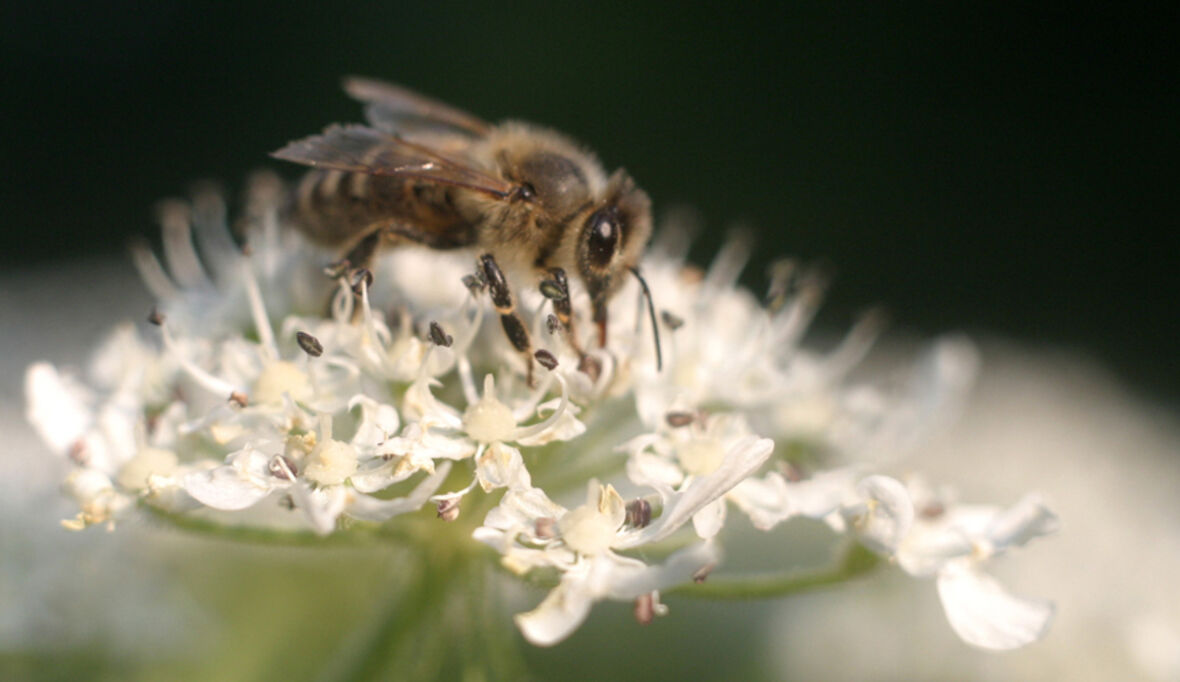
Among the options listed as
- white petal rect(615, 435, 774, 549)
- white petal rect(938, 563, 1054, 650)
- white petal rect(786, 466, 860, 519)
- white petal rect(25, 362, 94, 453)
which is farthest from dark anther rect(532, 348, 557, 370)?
white petal rect(25, 362, 94, 453)

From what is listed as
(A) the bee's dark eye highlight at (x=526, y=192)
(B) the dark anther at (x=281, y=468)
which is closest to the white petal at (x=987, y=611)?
(A) the bee's dark eye highlight at (x=526, y=192)

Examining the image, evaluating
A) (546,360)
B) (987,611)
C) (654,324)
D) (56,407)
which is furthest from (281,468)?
(987,611)

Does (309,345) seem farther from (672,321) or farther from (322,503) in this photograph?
(672,321)

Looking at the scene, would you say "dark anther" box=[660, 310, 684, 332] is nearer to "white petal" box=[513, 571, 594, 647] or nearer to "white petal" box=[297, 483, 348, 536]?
"white petal" box=[513, 571, 594, 647]

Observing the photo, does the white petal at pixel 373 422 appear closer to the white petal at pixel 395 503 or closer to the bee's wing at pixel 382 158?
the white petal at pixel 395 503

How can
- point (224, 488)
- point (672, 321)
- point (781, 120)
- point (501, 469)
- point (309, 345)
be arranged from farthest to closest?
point (781, 120) < point (672, 321) < point (309, 345) < point (501, 469) < point (224, 488)

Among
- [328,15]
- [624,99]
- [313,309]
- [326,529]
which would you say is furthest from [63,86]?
[326,529]
